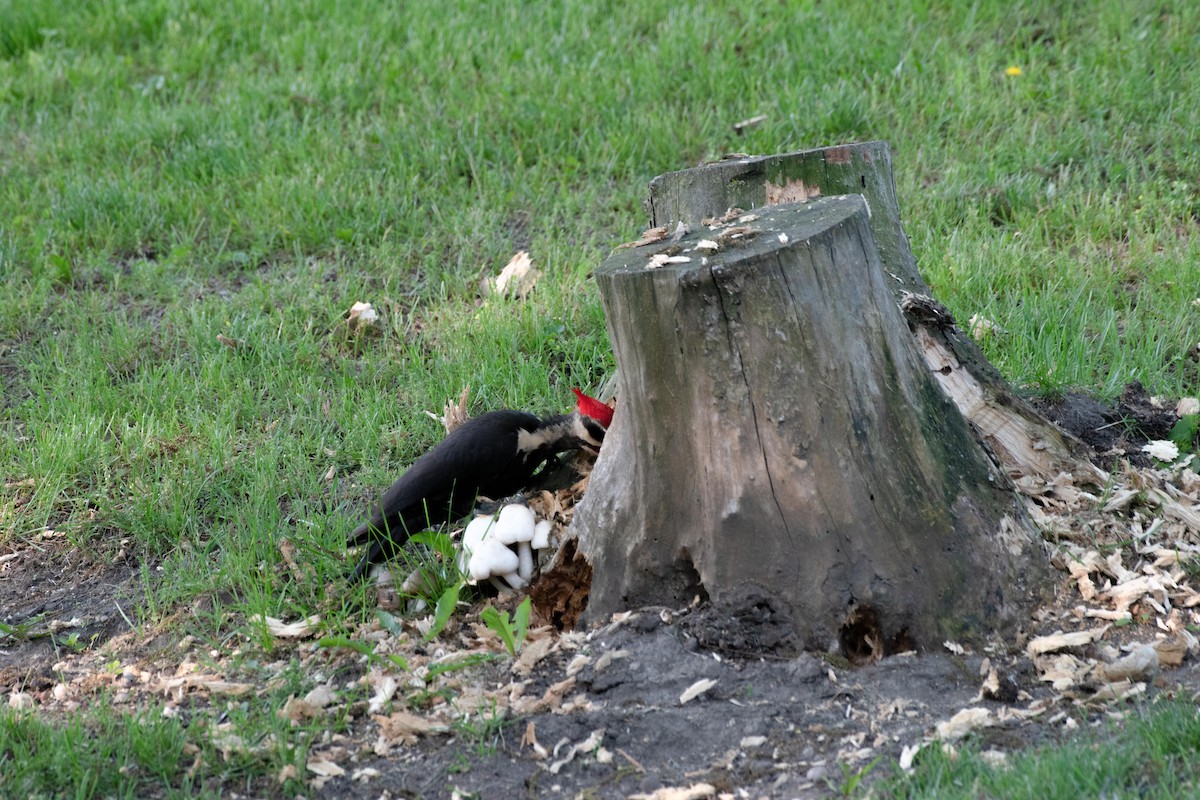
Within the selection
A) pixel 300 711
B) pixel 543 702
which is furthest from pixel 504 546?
pixel 300 711

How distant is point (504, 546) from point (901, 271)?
1914 millimetres

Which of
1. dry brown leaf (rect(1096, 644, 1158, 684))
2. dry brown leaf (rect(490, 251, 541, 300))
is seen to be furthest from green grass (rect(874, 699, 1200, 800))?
dry brown leaf (rect(490, 251, 541, 300))

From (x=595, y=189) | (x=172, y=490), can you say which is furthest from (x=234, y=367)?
(x=595, y=189)

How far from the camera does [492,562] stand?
13.4ft

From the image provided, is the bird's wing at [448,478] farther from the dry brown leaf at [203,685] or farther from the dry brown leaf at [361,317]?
the dry brown leaf at [361,317]

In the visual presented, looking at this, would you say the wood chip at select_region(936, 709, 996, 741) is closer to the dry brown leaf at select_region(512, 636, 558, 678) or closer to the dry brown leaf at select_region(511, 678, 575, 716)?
the dry brown leaf at select_region(511, 678, 575, 716)

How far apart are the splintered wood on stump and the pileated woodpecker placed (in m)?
1.13

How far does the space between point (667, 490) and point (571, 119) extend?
4721 mm

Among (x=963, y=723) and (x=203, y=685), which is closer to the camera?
(x=963, y=723)

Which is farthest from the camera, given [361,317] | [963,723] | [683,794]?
[361,317]

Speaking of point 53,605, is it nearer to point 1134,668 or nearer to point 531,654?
point 531,654

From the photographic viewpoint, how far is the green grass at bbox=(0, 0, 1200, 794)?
5309 mm

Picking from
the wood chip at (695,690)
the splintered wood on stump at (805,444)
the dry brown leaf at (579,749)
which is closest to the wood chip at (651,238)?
the splintered wood on stump at (805,444)

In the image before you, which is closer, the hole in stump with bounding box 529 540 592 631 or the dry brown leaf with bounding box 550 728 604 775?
the dry brown leaf with bounding box 550 728 604 775
